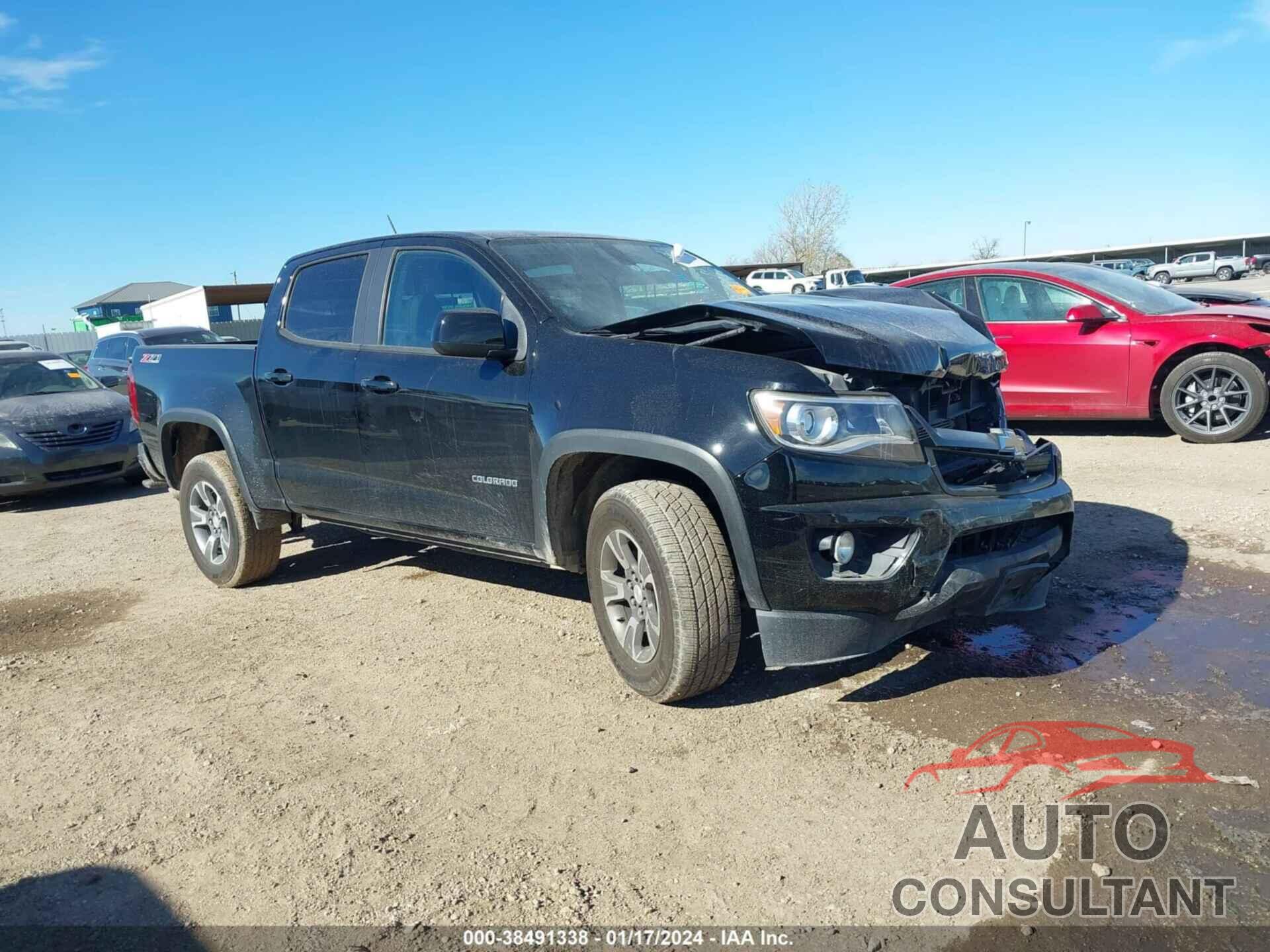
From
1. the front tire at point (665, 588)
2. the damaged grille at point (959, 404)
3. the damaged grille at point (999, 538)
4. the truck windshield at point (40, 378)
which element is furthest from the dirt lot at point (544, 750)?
the truck windshield at point (40, 378)

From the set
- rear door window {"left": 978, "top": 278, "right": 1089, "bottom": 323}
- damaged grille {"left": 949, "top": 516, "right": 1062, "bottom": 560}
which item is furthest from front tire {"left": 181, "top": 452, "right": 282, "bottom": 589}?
rear door window {"left": 978, "top": 278, "right": 1089, "bottom": 323}

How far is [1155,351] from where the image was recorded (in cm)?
795

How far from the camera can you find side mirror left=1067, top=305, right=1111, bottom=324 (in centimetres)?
816

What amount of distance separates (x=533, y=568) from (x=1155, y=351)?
215 inches

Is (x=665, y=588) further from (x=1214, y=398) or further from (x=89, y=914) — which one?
(x=1214, y=398)

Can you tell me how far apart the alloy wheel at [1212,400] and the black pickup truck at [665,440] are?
14.4ft

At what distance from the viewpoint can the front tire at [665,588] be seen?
3375mm

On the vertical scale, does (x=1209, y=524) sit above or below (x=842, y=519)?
below

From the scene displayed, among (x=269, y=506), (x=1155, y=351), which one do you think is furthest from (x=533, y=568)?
(x=1155, y=351)

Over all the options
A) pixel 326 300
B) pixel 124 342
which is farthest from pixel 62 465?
pixel 124 342

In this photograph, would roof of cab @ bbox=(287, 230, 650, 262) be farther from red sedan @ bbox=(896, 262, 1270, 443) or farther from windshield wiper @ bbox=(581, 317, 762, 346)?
red sedan @ bbox=(896, 262, 1270, 443)

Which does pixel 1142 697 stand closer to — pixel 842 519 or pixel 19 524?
pixel 842 519

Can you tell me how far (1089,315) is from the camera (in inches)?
322

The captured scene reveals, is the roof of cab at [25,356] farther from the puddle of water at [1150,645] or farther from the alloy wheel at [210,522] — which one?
the puddle of water at [1150,645]
